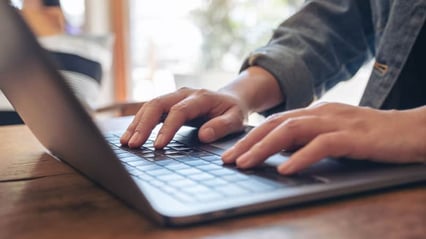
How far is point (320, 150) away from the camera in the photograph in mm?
583

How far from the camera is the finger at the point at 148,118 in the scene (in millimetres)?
749

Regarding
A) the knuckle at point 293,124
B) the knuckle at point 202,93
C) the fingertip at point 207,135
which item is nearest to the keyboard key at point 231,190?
the knuckle at point 293,124

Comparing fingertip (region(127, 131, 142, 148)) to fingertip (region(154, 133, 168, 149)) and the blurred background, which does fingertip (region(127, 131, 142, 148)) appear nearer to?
fingertip (region(154, 133, 168, 149))

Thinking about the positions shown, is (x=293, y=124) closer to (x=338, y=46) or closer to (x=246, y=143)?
(x=246, y=143)

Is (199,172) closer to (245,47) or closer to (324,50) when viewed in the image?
(324,50)

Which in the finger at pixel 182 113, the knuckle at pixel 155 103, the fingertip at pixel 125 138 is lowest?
the fingertip at pixel 125 138

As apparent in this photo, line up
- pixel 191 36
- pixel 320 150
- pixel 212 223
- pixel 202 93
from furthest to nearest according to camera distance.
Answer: pixel 191 36
pixel 202 93
pixel 320 150
pixel 212 223

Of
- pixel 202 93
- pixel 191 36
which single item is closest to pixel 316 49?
pixel 202 93

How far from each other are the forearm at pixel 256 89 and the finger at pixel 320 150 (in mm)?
365

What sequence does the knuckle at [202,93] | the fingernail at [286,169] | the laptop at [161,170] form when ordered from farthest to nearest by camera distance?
the knuckle at [202,93], the fingernail at [286,169], the laptop at [161,170]

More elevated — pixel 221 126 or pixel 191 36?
→ pixel 221 126

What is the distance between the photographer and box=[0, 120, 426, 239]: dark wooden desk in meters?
0.45

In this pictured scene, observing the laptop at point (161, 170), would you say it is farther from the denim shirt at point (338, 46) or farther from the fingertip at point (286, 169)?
the denim shirt at point (338, 46)

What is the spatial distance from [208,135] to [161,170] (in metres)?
0.17
